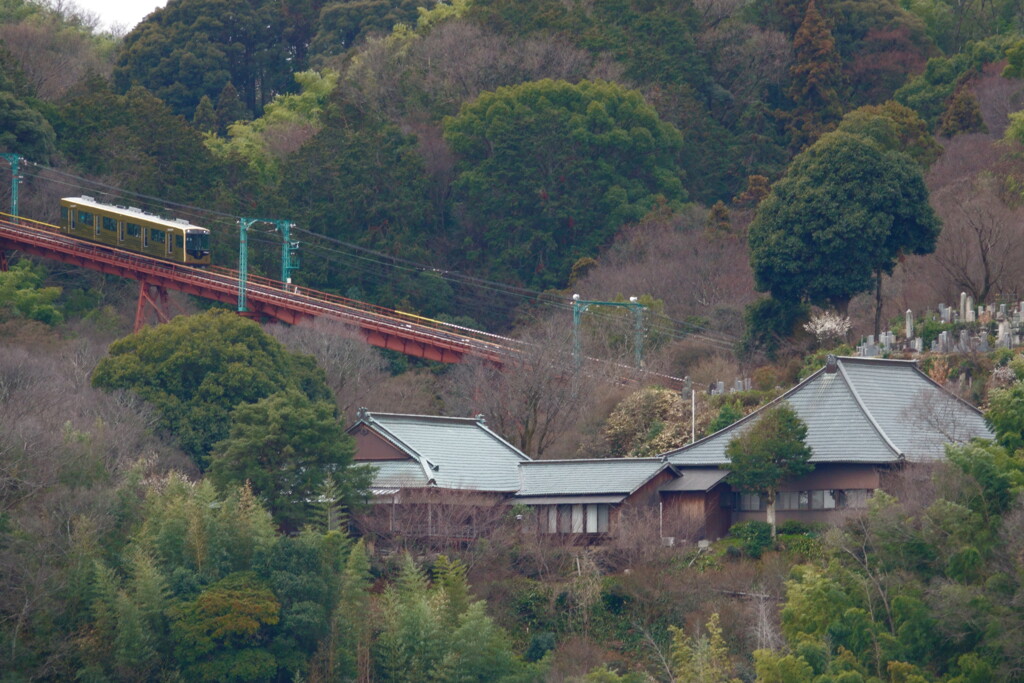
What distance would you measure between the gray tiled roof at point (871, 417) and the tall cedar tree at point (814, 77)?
33.2m

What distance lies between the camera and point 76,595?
34062 mm

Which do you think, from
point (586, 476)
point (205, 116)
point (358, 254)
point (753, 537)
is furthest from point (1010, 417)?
point (205, 116)

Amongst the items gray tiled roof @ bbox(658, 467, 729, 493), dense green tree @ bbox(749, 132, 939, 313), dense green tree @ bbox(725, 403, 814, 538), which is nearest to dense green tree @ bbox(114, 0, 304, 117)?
dense green tree @ bbox(749, 132, 939, 313)

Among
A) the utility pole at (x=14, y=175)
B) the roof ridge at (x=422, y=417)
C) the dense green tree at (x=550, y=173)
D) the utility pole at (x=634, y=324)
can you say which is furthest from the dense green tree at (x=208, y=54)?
the roof ridge at (x=422, y=417)

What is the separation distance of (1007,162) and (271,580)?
102 feet

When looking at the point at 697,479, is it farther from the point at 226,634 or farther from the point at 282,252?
the point at 282,252

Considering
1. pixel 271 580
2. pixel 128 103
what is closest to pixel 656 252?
pixel 128 103

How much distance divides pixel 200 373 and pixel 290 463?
10.4 m

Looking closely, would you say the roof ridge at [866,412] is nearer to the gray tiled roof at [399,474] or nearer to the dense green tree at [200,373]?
the gray tiled roof at [399,474]

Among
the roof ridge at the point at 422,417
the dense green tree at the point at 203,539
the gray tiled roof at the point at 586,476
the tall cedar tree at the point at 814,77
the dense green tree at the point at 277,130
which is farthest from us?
the dense green tree at the point at 277,130

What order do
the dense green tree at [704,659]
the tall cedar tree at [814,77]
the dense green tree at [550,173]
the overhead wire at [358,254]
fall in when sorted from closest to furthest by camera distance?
the dense green tree at [704,659]
the overhead wire at [358,254]
the dense green tree at [550,173]
the tall cedar tree at [814,77]

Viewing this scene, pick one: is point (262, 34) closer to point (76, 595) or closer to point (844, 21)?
point (844, 21)

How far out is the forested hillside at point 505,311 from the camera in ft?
109

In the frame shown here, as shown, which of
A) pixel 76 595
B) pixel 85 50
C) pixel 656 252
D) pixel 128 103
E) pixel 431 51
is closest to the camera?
pixel 76 595
